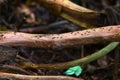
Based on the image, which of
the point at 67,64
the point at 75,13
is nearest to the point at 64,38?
the point at 67,64

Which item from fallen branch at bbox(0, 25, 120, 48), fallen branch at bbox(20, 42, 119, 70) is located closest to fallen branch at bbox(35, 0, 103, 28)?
fallen branch at bbox(20, 42, 119, 70)

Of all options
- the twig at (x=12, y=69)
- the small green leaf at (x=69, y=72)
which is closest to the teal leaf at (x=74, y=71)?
the small green leaf at (x=69, y=72)

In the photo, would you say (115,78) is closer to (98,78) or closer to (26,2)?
(98,78)

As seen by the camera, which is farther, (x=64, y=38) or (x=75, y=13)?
(x=75, y=13)

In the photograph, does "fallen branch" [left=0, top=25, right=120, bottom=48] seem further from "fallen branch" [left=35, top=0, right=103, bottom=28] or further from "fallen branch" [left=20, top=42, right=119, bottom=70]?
"fallen branch" [left=35, top=0, right=103, bottom=28]

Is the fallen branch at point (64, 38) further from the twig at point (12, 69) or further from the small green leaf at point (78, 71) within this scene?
the small green leaf at point (78, 71)

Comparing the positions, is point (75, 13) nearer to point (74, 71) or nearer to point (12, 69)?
point (74, 71)

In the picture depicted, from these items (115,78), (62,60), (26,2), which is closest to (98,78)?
(115,78)

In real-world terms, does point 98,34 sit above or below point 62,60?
above
